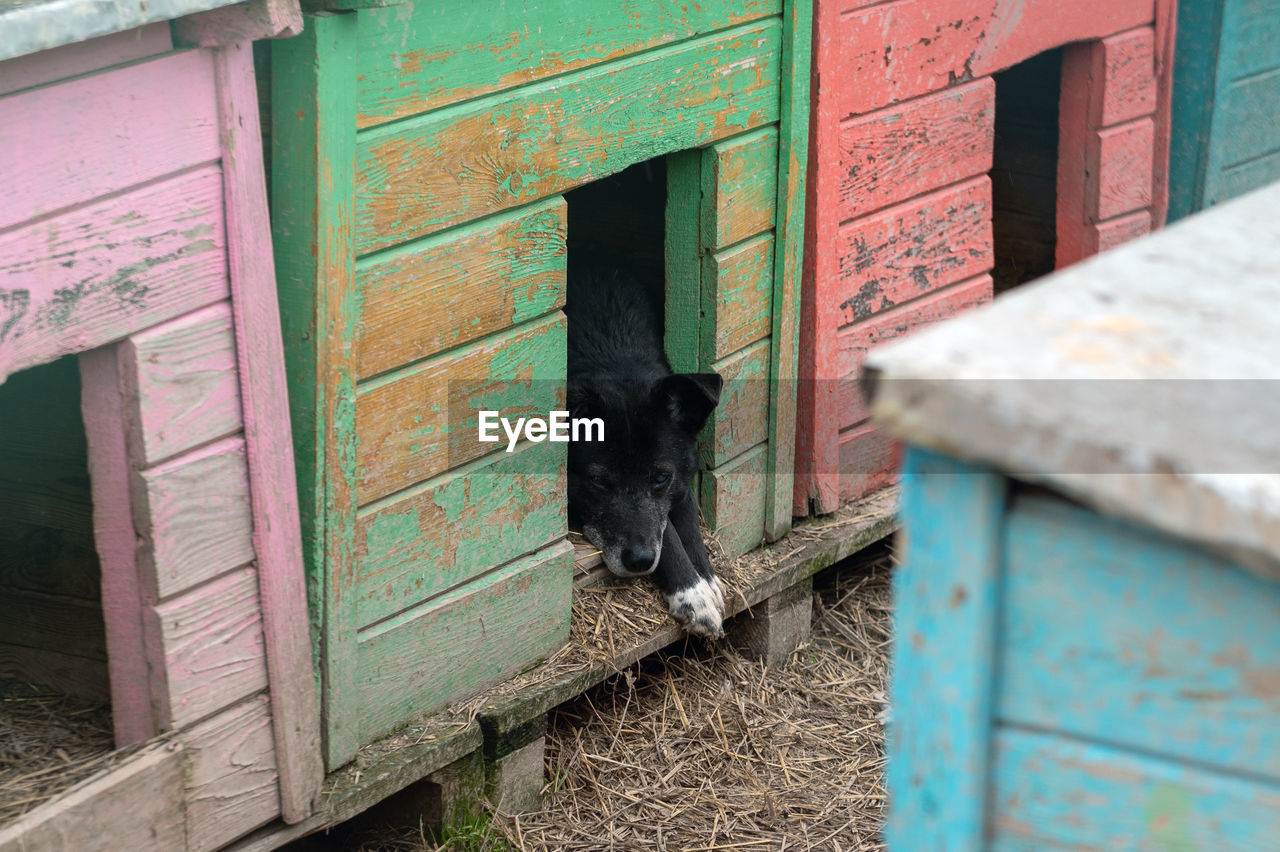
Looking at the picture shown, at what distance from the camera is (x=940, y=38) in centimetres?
470

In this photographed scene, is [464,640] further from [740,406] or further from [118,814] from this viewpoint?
[740,406]

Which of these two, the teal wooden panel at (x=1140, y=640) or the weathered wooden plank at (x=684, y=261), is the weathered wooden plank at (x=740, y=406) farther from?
the teal wooden panel at (x=1140, y=640)

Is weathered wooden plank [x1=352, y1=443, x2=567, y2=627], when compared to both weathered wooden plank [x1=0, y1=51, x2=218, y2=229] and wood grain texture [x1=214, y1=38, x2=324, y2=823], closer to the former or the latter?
wood grain texture [x1=214, y1=38, x2=324, y2=823]

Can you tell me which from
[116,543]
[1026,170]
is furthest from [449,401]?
[1026,170]

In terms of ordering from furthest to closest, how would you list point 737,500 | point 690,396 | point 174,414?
point 737,500
point 690,396
point 174,414

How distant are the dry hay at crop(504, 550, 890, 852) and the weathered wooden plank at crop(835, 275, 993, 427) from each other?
0.87m

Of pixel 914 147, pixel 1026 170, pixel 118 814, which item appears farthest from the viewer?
pixel 1026 170

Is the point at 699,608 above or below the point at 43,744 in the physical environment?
below

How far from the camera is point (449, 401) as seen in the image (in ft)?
11.5

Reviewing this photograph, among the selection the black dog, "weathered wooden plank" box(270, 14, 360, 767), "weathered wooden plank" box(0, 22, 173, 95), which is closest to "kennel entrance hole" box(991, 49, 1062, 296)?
the black dog

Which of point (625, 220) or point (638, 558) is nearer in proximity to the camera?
point (638, 558)

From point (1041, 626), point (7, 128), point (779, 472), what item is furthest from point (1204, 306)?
point (779, 472)

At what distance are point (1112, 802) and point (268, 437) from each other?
7.11 feet

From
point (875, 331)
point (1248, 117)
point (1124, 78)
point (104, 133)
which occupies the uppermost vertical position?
point (104, 133)
